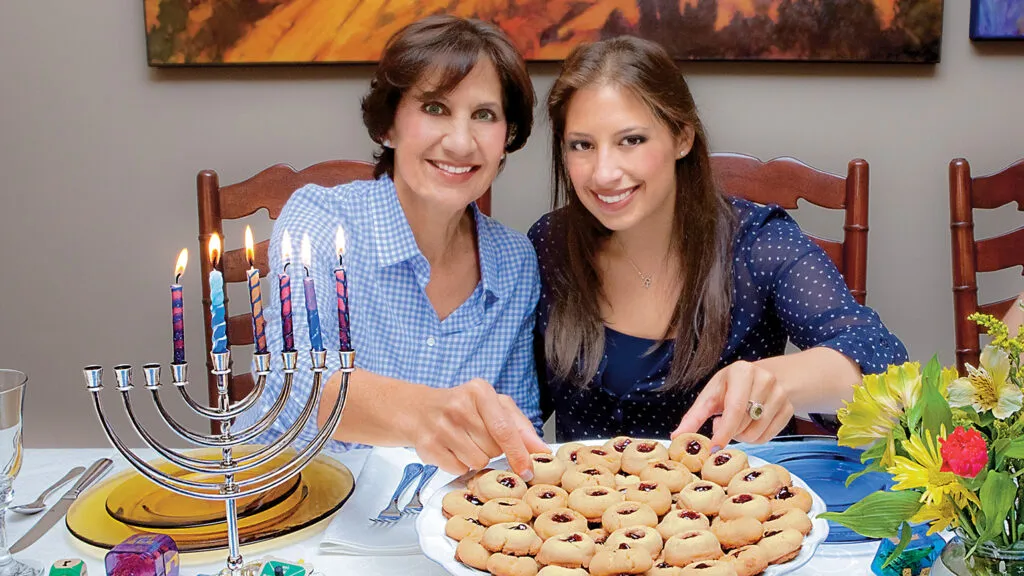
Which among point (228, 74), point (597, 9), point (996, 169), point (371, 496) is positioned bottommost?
point (371, 496)

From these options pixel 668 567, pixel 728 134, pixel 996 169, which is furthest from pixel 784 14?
pixel 668 567

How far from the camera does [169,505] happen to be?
108cm

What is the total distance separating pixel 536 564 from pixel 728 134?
6.21 feet

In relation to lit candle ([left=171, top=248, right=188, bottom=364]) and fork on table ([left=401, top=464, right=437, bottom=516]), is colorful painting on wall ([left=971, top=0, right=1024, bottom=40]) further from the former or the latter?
lit candle ([left=171, top=248, right=188, bottom=364])

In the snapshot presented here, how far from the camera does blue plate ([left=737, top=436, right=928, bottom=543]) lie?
3.44ft

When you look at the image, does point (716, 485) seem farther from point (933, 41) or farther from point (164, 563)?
point (933, 41)

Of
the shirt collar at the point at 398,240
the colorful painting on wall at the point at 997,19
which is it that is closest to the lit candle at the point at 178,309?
Result: the shirt collar at the point at 398,240

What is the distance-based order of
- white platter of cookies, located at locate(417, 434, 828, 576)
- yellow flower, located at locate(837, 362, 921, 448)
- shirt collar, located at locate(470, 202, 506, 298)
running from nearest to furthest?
yellow flower, located at locate(837, 362, 921, 448) < white platter of cookies, located at locate(417, 434, 828, 576) < shirt collar, located at locate(470, 202, 506, 298)

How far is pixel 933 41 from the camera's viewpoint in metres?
2.40

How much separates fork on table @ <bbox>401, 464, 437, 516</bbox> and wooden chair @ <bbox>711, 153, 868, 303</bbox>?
3.08 feet

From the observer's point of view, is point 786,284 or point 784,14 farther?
point 784,14

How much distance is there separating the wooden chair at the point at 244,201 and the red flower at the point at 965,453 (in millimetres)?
1438

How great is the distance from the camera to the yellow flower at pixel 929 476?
2.13 feet

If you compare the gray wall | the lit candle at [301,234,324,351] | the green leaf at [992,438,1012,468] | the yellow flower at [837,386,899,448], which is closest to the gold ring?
the yellow flower at [837,386,899,448]
